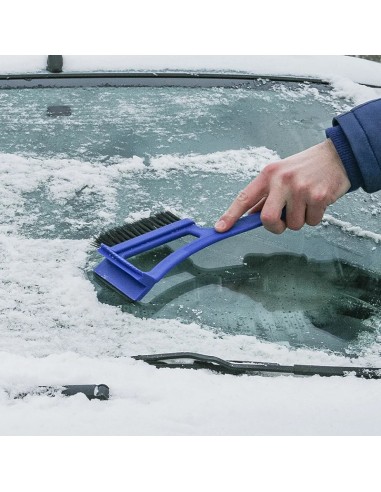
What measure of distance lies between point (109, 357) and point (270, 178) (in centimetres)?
68

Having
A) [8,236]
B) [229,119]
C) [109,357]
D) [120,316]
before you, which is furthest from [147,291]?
[229,119]

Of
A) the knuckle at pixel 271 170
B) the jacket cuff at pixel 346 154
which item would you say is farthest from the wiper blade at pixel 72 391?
the jacket cuff at pixel 346 154

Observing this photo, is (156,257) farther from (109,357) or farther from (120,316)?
(109,357)

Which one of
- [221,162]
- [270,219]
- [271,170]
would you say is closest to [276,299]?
[270,219]

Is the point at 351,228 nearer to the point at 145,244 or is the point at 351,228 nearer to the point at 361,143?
the point at 361,143

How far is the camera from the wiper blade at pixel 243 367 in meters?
1.69

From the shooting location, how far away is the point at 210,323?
1.85 metres

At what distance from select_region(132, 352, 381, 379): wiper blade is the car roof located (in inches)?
60.5

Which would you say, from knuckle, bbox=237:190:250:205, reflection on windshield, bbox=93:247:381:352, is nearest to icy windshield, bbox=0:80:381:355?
reflection on windshield, bbox=93:247:381:352

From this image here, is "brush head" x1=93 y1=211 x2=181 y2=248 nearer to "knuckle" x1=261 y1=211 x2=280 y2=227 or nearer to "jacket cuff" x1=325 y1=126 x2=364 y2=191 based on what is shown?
"knuckle" x1=261 y1=211 x2=280 y2=227

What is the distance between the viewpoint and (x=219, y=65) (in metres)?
3.05

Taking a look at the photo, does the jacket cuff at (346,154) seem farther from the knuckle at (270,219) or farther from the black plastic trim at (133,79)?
the black plastic trim at (133,79)

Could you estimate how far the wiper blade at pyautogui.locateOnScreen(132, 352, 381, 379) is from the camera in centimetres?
169

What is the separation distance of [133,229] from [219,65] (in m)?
1.15
